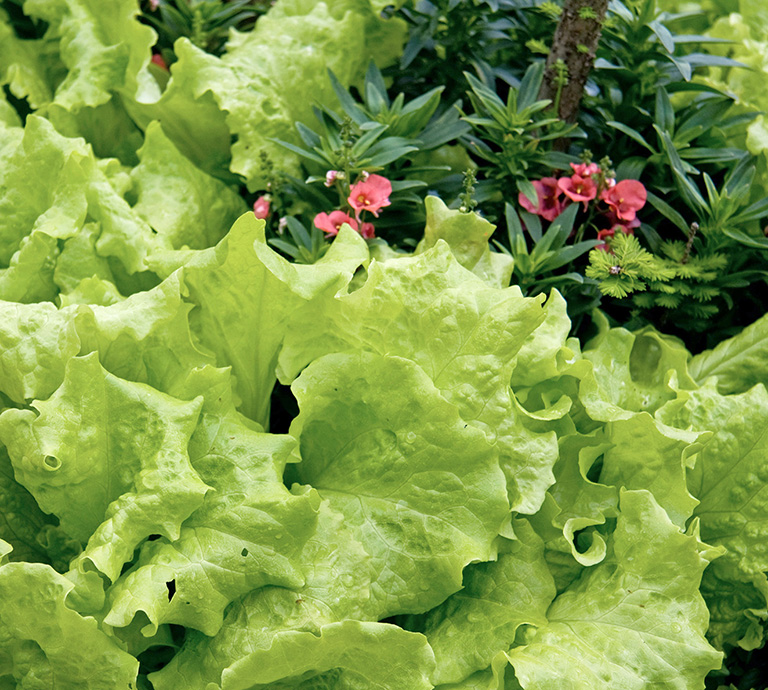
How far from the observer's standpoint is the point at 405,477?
128cm

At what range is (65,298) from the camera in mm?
1451

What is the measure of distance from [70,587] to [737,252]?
1.53 m

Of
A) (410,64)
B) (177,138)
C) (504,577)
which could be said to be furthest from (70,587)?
(410,64)

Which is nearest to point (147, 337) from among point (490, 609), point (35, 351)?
point (35, 351)

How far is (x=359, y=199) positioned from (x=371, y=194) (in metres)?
0.03

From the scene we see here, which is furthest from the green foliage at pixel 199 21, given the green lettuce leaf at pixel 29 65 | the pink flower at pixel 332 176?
the pink flower at pixel 332 176

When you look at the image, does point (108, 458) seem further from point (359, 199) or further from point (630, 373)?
point (630, 373)

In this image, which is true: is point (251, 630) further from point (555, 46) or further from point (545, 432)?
point (555, 46)

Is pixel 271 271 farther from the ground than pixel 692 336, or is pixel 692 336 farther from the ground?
pixel 271 271

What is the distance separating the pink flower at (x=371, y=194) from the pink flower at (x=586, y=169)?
416mm

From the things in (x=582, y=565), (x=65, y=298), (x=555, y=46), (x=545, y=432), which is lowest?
(x=582, y=565)

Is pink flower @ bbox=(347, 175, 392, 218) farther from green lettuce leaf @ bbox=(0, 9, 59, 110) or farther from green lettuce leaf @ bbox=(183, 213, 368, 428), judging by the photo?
green lettuce leaf @ bbox=(0, 9, 59, 110)

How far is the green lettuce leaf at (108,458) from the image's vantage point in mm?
1195

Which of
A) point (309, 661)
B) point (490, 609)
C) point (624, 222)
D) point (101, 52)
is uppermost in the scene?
point (101, 52)
